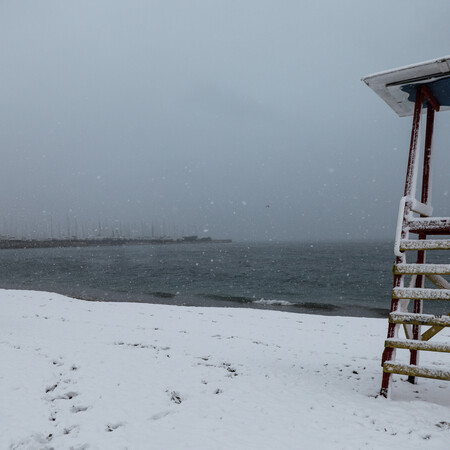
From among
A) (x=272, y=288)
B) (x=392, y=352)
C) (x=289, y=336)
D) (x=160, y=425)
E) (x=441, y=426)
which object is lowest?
(x=272, y=288)

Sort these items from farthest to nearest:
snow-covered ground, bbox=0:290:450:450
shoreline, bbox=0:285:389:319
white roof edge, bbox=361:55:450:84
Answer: shoreline, bbox=0:285:389:319 → white roof edge, bbox=361:55:450:84 → snow-covered ground, bbox=0:290:450:450

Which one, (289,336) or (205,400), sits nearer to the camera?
(205,400)

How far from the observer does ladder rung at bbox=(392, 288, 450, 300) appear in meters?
5.20

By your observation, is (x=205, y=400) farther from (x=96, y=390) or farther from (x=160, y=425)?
(x=96, y=390)

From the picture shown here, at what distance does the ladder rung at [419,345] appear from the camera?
5.18m

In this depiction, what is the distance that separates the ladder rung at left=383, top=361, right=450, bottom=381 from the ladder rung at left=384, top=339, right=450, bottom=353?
274 millimetres

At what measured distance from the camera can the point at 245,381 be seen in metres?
6.63

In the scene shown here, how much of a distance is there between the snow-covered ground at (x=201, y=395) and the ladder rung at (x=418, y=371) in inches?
19.6

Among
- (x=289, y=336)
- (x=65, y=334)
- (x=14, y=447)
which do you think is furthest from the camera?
(x=289, y=336)

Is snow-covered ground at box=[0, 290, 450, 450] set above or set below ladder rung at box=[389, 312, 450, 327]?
below

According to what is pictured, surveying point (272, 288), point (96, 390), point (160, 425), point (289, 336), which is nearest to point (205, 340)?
point (289, 336)

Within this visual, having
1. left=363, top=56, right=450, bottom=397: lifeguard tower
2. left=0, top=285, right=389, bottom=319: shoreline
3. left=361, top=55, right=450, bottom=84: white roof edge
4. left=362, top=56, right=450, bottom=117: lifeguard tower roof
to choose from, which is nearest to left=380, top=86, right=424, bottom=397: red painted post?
left=363, top=56, right=450, bottom=397: lifeguard tower

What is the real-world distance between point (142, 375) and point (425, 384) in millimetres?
5337

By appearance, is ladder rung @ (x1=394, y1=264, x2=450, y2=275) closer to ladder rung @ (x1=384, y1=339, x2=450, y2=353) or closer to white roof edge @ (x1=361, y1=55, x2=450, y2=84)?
ladder rung @ (x1=384, y1=339, x2=450, y2=353)
